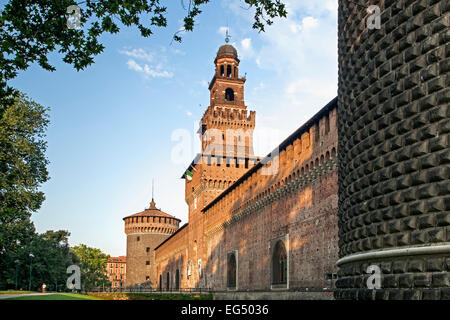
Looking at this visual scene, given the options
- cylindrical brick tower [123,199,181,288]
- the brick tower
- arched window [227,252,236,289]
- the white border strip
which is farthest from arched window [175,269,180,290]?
the white border strip

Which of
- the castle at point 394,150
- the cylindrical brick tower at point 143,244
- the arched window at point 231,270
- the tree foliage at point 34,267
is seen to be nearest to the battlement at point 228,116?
the arched window at point 231,270

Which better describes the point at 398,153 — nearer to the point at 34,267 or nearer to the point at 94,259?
the point at 34,267

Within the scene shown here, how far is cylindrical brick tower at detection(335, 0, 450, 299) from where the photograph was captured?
598 cm

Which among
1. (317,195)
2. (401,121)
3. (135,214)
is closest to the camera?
(401,121)

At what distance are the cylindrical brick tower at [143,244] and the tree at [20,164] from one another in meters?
39.4

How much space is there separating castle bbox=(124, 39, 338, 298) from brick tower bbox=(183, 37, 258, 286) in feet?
0.27

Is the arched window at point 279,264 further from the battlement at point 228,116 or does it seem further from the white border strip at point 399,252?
the battlement at point 228,116

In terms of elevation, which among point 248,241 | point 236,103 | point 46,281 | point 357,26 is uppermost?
point 236,103

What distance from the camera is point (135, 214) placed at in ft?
213

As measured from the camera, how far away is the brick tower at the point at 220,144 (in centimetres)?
4056
